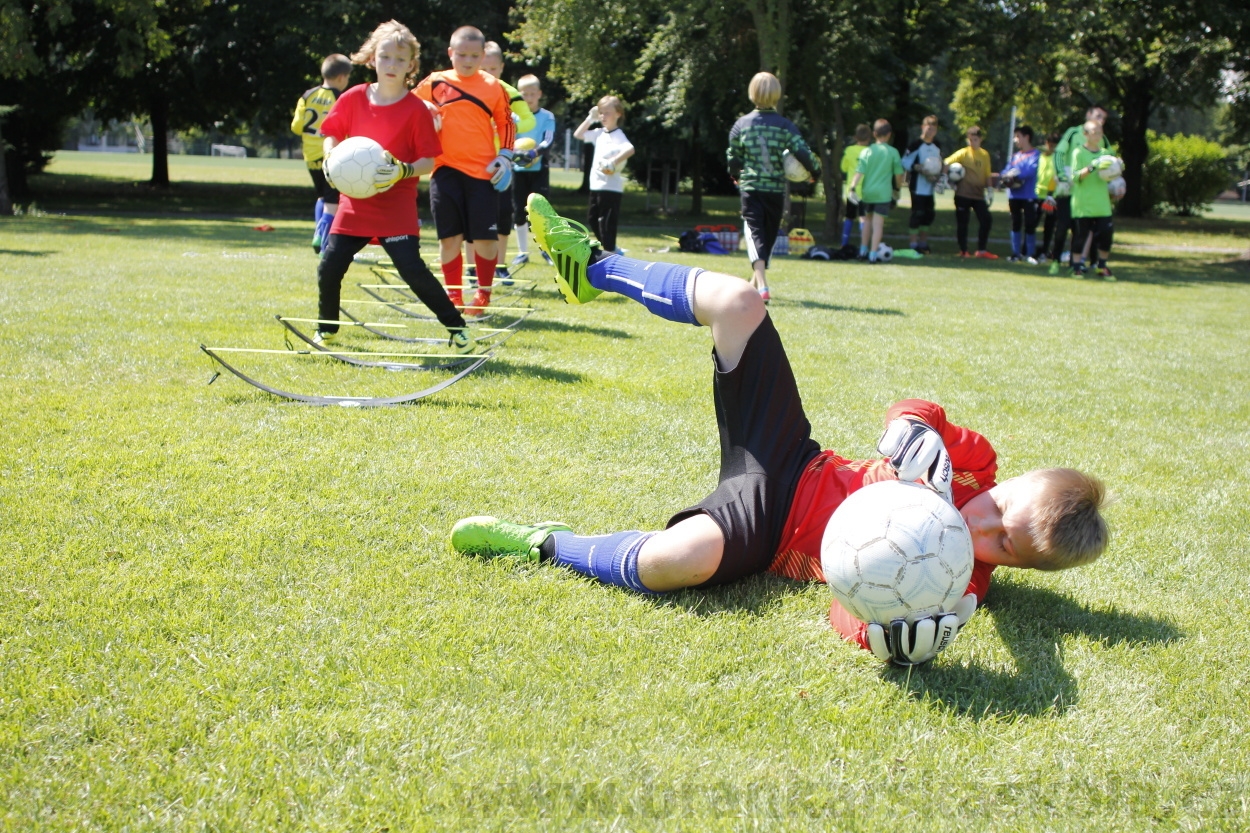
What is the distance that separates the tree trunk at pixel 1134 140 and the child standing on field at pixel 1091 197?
19.4 m

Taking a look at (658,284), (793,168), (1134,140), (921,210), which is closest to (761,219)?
(793,168)

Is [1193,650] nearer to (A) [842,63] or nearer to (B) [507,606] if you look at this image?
(B) [507,606]

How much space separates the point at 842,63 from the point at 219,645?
67.1 feet

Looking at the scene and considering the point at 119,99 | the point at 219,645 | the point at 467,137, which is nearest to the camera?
the point at 219,645

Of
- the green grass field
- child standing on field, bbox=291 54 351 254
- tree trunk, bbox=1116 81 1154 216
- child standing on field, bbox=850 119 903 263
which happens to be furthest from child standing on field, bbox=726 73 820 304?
tree trunk, bbox=1116 81 1154 216

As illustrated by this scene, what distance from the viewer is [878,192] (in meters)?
16.9

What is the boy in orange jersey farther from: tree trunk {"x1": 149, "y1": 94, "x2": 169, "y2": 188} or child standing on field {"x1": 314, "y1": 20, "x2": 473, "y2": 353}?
tree trunk {"x1": 149, "y1": 94, "x2": 169, "y2": 188}

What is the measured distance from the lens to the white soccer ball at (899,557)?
278cm

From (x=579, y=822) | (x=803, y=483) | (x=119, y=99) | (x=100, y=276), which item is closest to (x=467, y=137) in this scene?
(x=100, y=276)

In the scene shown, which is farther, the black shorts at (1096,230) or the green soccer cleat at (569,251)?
the black shorts at (1096,230)

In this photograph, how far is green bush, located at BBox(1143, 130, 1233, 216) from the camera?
123 feet

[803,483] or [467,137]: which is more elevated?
[467,137]

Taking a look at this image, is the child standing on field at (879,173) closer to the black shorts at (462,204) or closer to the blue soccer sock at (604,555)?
the black shorts at (462,204)

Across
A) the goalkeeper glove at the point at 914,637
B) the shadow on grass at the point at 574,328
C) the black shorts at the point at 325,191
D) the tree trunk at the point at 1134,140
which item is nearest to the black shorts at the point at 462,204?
the shadow on grass at the point at 574,328
